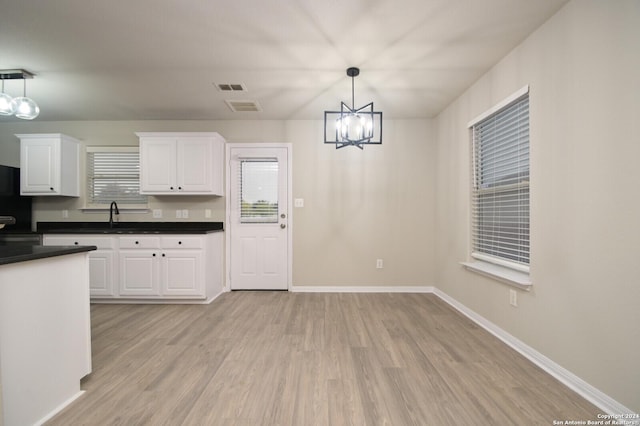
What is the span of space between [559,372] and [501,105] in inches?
83.7

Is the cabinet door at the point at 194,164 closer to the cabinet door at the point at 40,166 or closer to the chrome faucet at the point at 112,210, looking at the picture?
the chrome faucet at the point at 112,210

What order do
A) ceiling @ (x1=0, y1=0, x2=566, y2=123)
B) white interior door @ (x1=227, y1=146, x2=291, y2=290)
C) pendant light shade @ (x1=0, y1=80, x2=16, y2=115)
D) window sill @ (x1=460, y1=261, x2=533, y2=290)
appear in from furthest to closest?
white interior door @ (x1=227, y1=146, x2=291, y2=290) < pendant light shade @ (x1=0, y1=80, x2=16, y2=115) < window sill @ (x1=460, y1=261, x2=533, y2=290) < ceiling @ (x1=0, y1=0, x2=566, y2=123)

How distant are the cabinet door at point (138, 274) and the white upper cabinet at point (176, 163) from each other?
87 centimetres

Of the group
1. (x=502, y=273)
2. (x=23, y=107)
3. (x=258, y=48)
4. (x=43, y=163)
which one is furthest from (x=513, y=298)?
(x=43, y=163)

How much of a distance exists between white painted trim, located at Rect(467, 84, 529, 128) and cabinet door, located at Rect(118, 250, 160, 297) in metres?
4.01

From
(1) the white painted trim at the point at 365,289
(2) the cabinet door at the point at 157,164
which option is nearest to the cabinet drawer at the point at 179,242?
(2) the cabinet door at the point at 157,164

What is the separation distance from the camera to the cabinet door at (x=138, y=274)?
3213 mm

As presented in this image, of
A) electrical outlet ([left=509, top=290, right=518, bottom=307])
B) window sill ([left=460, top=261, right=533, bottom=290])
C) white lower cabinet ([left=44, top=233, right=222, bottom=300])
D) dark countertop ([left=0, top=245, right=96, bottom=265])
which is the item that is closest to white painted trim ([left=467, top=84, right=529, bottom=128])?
window sill ([left=460, top=261, right=533, bottom=290])

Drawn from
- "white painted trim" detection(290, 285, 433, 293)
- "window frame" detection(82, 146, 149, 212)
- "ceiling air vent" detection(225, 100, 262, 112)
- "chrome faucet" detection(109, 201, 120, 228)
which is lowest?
"white painted trim" detection(290, 285, 433, 293)

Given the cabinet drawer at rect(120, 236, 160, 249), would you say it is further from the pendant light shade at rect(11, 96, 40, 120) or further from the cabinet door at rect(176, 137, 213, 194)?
the pendant light shade at rect(11, 96, 40, 120)

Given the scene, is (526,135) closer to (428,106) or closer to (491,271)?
(491,271)

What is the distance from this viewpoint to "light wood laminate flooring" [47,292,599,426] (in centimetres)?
142

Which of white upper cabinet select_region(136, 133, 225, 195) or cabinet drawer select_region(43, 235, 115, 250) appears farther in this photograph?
white upper cabinet select_region(136, 133, 225, 195)

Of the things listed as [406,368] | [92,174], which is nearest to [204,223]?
[92,174]
